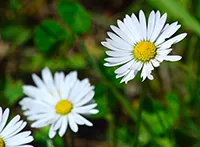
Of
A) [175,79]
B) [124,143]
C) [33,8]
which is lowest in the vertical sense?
[124,143]

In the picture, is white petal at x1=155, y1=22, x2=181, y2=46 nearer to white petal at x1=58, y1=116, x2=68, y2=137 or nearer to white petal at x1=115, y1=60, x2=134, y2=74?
white petal at x1=115, y1=60, x2=134, y2=74

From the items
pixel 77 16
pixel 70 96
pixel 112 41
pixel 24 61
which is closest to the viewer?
pixel 112 41


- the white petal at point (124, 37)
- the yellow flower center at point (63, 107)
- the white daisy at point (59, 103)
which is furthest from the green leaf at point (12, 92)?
the white petal at point (124, 37)

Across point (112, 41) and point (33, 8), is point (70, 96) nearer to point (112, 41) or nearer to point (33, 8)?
point (112, 41)

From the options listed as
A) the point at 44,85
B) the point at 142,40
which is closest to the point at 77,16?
the point at 44,85

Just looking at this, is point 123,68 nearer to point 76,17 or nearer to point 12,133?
point 12,133

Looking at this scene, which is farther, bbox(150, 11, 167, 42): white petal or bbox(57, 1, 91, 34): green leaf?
bbox(57, 1, 91, 34): green leaf

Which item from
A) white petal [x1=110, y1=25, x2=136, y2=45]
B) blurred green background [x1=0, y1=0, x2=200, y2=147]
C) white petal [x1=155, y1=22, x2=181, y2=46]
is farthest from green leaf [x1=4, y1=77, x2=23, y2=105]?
white petal [x1=155, y1=22, x2=181, y2=46]
